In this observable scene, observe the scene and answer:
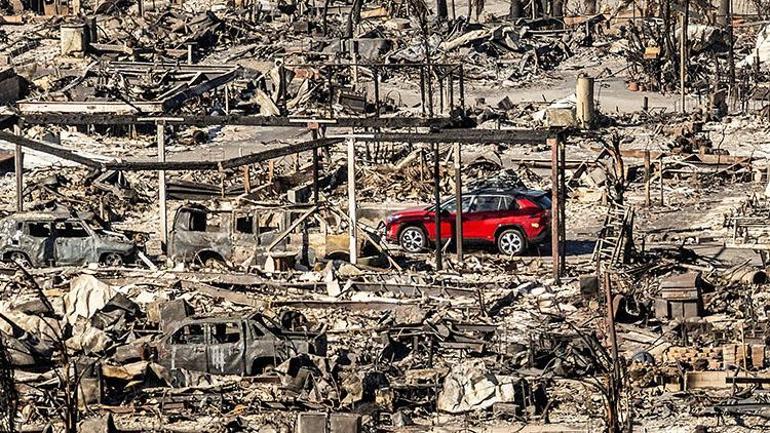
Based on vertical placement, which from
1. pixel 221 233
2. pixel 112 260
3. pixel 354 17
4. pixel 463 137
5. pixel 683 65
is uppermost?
pixel 354 17

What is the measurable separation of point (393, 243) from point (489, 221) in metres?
1.88

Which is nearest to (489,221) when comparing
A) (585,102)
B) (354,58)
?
(585,102)

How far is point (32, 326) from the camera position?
27500 millimetres

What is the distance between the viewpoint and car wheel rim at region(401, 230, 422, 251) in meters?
33.7

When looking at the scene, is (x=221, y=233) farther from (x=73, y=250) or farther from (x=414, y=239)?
(x=414, y=239)

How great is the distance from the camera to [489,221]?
33219 millimetres

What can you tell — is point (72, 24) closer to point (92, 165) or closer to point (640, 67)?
point (640, 67)

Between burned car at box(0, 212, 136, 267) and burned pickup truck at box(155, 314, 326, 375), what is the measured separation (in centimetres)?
682

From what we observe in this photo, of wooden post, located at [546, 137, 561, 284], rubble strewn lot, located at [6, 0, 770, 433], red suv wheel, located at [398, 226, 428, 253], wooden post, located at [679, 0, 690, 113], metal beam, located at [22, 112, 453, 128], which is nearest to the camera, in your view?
rubble strewn lot, located at [6, 0, 770, 433]

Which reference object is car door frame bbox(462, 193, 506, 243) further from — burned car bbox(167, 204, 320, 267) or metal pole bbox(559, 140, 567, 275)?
burned car bbox(167, 204, 320, 267)

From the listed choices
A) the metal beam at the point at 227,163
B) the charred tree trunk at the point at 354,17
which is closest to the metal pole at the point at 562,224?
the metal beam at the point at 227,163

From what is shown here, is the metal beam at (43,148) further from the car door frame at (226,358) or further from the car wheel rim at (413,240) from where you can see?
the car door frame at (226,358)

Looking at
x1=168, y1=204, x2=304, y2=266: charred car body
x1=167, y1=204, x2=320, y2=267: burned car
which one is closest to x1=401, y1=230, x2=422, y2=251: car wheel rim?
x1=167, y1=204, x2=320, y2=267: burned car

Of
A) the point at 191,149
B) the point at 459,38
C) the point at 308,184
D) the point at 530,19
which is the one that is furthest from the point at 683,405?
the point at 530,19
